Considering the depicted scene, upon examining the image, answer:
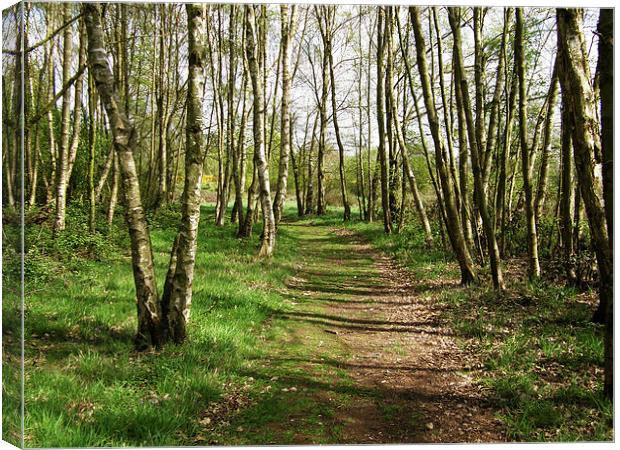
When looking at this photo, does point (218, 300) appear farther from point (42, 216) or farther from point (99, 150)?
point (99, 150)

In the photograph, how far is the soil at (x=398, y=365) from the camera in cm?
352

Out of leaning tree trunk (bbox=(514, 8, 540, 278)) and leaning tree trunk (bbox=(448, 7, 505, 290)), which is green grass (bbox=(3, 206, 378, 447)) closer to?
leaning tree trunk (bbox=(448, 7, 505, 290))

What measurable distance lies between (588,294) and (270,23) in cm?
1376

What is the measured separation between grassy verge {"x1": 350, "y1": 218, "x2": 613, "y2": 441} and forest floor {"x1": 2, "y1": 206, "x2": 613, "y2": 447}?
0.05ft

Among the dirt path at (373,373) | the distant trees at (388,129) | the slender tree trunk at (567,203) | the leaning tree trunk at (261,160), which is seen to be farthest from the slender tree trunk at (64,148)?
the slender tree trunk at (567,203)

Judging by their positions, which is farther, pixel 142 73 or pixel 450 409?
pixel 142 73

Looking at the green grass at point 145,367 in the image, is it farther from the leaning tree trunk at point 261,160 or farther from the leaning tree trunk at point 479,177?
the leaning tree trunk at point 261,160

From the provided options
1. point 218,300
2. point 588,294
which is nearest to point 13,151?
point 218,300

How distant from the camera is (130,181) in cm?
402

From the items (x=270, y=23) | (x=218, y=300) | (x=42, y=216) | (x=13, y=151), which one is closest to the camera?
(x=13, y=151)

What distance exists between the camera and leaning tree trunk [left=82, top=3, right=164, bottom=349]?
154 inches

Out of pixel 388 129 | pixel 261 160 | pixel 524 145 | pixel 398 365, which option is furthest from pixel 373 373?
pixel 388 129

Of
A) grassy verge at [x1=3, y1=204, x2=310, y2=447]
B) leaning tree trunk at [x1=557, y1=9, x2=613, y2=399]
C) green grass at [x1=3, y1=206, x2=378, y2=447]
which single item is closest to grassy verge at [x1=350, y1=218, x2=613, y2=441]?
leaning tree trunk at [x1=557, y1=9, x2=613, y2=399]

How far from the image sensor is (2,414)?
337 cm
